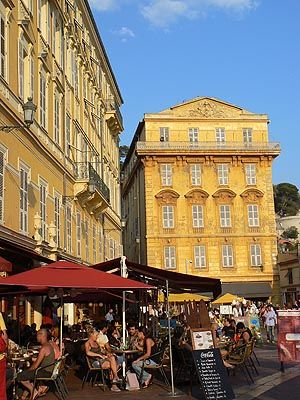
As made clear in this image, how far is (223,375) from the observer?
10.5 meters

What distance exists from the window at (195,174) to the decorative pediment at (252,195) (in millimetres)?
4137

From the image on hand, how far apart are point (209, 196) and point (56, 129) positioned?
31.3 m

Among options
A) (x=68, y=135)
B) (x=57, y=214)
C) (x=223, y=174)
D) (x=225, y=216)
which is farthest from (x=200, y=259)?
(x=57, y=214)

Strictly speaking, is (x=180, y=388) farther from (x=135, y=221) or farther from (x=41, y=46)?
(x=135, y=221)

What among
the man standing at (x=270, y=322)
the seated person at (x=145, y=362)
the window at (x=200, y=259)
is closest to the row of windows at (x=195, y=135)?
the window at (x=200, y=259)

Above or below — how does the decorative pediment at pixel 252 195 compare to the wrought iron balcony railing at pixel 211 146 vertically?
below

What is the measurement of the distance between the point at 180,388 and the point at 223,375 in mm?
2031

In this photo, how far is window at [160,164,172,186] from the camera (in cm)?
5302

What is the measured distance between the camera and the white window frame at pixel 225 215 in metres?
52.8

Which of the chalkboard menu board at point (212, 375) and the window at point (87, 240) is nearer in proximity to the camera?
the chalkboard menu board at point (212, 375)

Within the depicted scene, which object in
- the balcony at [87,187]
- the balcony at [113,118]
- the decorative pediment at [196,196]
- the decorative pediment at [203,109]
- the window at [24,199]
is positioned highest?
the decorative pediment at [203,109]

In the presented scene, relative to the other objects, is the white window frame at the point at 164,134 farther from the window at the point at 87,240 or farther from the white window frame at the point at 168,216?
the window at the point at 87,240

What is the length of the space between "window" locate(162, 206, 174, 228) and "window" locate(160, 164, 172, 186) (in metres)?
2.13

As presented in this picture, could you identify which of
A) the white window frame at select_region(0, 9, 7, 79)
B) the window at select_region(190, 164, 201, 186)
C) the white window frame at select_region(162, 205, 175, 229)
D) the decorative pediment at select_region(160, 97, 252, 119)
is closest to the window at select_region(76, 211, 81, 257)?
the white window frame at select_region(0, 9, 7, 79)
